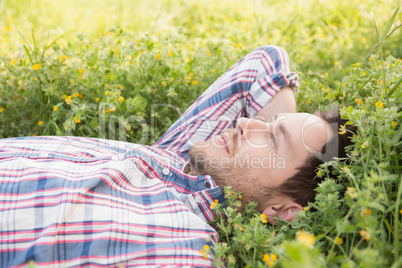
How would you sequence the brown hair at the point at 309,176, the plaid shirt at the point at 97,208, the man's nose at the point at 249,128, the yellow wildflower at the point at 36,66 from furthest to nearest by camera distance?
the yellow wildflower at the point at 36,66, the man's nose at the point at 249,128, the brown hair at the point at 309,176, the plaid shirt at the point at 97,208

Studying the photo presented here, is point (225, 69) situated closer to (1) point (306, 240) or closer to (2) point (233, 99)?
(2) point (233, 99)

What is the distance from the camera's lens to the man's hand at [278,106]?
2521mm

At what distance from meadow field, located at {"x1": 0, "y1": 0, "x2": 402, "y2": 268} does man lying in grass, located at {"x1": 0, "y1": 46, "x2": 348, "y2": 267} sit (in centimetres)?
18

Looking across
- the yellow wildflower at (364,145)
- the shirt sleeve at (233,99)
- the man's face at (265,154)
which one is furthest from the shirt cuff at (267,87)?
the yellow wildflower at (364,145)

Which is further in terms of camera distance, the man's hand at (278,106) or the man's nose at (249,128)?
the man's hand at (278,106)

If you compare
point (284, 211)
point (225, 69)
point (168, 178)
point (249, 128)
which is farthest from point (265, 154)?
point (225, 69)

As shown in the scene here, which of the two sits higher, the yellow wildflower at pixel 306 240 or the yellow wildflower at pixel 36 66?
the yellow wildflower at pixel 36 66

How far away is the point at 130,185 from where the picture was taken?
1.88m

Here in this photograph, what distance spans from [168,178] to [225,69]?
1400mm

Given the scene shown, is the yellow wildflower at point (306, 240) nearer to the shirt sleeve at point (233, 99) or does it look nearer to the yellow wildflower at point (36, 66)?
the shirt sleeve at point (233, 99)

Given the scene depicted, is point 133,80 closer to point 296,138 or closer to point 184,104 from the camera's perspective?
point 184,104

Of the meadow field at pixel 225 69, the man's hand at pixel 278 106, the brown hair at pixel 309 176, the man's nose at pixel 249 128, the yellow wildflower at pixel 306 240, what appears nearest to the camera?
the yellow wildflower at pixel 306 240

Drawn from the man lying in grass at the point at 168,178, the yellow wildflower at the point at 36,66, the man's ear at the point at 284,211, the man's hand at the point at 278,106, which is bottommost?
the man's ear at the point at 284,211

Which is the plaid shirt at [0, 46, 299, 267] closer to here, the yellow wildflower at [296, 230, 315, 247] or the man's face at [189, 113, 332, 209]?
the man's face at [189, 113, 332, 209]
